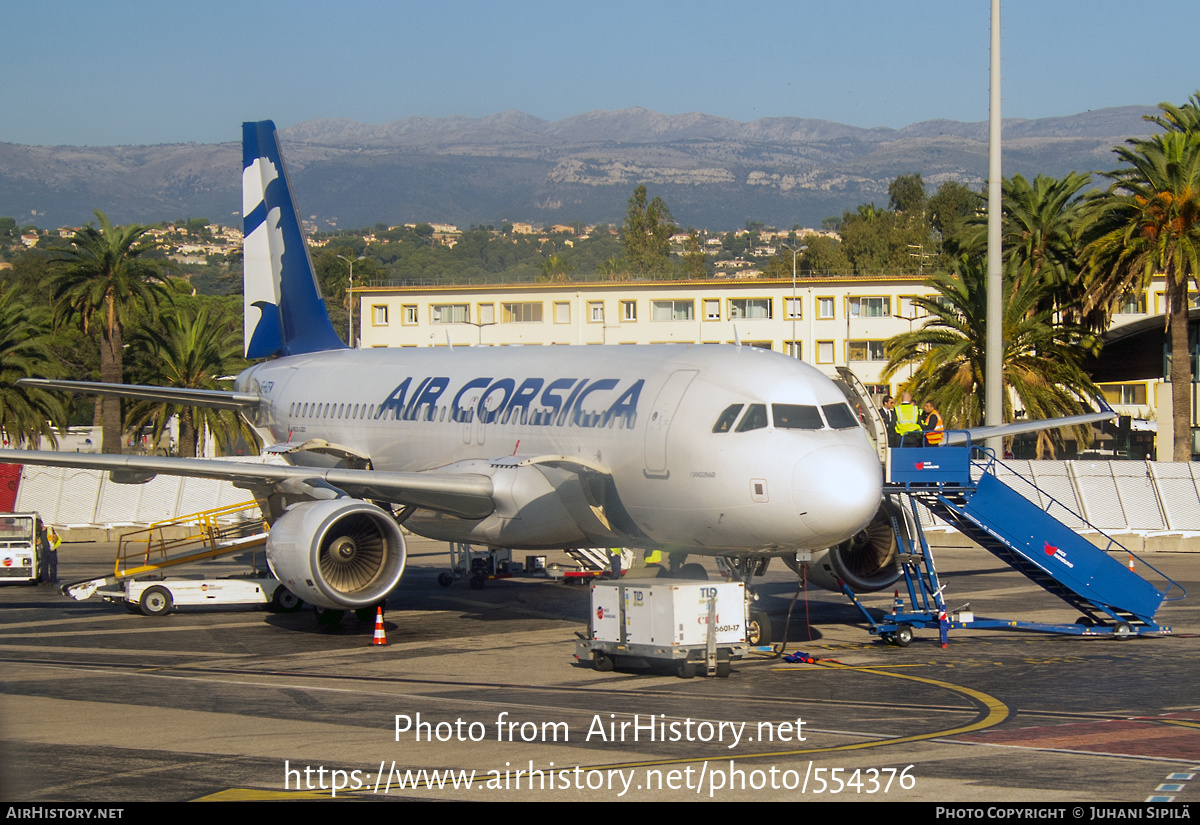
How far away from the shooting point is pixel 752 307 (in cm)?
10650

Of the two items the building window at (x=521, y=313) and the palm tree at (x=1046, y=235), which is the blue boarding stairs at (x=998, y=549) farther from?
the building window at (x=521, y=313)

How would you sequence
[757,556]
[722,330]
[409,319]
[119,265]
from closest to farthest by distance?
[757,556], [119,265], [722,330], [409,319]

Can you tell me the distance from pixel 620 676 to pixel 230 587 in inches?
482

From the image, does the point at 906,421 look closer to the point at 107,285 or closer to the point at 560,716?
the point at 560,716

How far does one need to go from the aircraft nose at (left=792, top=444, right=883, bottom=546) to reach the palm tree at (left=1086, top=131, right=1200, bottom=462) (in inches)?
1356

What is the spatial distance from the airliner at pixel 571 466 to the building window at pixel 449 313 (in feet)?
257

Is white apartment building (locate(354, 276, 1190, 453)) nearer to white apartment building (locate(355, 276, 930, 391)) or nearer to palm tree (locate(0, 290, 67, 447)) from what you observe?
white apartment building (locate(355, 276, 930, 391))

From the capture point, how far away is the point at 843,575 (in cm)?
2530

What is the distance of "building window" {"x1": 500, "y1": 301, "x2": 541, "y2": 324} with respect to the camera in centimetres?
10794

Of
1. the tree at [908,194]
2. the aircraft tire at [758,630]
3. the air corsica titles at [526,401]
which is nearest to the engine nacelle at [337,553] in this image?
the air corsica titles at [526,401]

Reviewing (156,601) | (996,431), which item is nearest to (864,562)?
(996,431)

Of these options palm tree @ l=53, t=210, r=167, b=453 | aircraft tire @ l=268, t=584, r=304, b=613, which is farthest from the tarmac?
palm tree @ l=53, t=210, r=167, b=453
